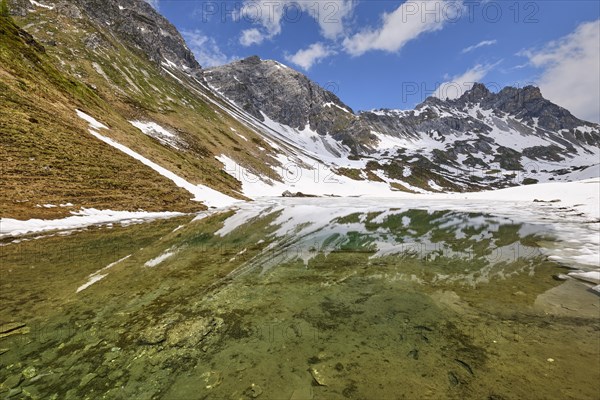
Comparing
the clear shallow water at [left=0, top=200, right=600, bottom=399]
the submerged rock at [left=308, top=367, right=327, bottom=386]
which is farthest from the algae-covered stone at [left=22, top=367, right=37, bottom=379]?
the submerged rock at [left=308, top=367, right=327, bottom=386]

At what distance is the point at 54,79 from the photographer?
4031 cm

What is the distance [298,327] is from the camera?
6426mm

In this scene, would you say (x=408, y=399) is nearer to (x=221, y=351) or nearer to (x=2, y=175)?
(x=221, y=351)

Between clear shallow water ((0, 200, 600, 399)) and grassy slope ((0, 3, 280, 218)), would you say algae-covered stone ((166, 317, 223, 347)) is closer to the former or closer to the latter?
clear shallow water ((0, 200, 600, 399))

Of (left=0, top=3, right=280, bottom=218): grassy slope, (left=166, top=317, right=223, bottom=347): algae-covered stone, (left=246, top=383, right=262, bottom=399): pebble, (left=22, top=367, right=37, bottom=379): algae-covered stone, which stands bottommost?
(left=246, top=383, right=262, bottom=399): pebble

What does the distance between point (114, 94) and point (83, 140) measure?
49.9 m

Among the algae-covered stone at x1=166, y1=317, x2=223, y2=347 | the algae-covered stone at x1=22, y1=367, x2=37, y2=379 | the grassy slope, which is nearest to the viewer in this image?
the algae-covered stone at x1=22, y1=367, x2=37, y2=379

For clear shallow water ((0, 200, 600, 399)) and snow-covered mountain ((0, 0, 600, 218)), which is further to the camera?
snow-covered mountain ((0, 0, 600, 218))

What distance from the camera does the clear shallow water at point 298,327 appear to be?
4.69 m

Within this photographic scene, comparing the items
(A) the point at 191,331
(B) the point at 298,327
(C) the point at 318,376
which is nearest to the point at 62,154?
(A) the point at 191,331

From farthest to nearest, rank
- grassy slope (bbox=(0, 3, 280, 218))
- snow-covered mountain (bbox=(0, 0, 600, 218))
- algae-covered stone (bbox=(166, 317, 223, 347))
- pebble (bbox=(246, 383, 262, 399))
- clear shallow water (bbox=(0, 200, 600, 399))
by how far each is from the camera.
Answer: snow-covered mountain (bbox=(0, 0, 600, 218))
grassy slope (bbox=(0, 3, 280, 218))
algae-covered stone (bbox=(166, 317, 223, 347))
clear shallow water (bbox=(0, 200, 600, 399))
pebble (bbox=(246, 383, 262, 399))

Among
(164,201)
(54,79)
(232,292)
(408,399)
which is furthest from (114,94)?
(408,399)

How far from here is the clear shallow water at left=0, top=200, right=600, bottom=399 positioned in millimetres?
4691

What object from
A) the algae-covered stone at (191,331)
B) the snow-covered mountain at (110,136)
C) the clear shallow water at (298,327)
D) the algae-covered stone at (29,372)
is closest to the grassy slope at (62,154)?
the snow-covered mountain at (110,136)
